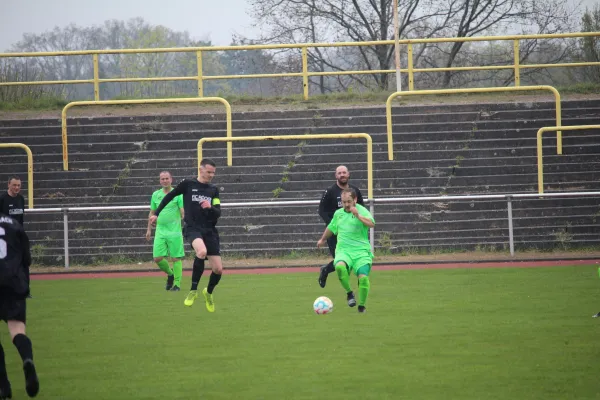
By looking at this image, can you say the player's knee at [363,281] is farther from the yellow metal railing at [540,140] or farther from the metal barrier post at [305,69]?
the metal barrier post at [305,69]

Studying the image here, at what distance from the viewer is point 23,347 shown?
689cm

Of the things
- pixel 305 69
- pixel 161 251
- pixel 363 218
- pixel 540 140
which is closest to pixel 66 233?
pixel 161 251

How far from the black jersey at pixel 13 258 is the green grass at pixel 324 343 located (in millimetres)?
864

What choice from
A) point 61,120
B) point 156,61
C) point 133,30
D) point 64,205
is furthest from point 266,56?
point 133,30

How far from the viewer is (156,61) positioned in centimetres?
5156

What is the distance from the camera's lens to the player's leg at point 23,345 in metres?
6.60

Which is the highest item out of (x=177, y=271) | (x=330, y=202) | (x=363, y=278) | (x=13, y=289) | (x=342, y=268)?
(x=330, y=202)

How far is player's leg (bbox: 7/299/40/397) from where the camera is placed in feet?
21.6

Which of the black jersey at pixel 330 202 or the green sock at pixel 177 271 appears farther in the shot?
the green sock at pixel 177 271

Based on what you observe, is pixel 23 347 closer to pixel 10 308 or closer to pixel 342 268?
pixel 10 308

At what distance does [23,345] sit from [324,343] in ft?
10.9

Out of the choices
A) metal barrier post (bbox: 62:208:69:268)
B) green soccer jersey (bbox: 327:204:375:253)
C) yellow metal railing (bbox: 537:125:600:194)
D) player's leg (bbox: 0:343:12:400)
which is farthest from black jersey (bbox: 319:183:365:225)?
yellow metal railing (bbox: 537:125:600:194)

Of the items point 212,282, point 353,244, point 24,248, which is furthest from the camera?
point 212,282

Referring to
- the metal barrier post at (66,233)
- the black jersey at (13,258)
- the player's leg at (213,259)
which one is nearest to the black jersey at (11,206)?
the player's leg at (213,259)
